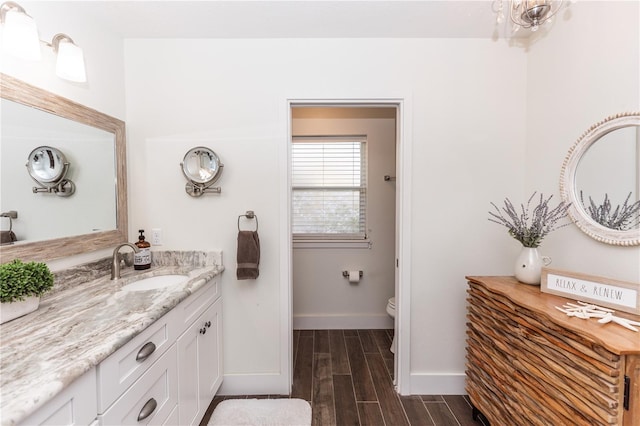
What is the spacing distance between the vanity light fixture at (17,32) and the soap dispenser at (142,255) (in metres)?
1.04

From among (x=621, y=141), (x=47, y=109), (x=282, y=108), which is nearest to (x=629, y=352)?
(x=621, y=141)

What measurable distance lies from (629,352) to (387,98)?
5.48ft

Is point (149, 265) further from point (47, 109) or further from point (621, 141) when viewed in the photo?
point (621, 141)

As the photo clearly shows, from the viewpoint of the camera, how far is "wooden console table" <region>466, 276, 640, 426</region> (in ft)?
2.92

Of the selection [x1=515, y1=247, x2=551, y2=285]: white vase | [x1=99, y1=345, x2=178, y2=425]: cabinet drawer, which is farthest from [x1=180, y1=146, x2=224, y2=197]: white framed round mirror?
[x1=515, y1=247, x2=551, y2=285]: white vase

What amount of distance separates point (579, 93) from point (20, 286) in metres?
2.79

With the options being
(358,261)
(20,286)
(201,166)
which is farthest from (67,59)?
(358,261)

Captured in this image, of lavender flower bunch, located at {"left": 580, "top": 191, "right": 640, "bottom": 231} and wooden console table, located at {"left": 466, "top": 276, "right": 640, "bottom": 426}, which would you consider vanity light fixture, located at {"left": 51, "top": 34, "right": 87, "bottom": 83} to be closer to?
wooden console table, located at {"left": 466, "top": 276, "right": 640, "bottom": 426}

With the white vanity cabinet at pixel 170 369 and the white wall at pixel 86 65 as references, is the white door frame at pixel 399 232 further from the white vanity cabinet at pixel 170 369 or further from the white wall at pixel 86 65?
the white wall at pixel 86 65

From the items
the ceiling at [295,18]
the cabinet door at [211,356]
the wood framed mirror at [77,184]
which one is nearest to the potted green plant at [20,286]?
the wood framed mirror at [77,184]

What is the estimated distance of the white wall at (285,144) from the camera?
1848 millimetres

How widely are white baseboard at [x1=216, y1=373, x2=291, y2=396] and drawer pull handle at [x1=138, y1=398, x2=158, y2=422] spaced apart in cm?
87

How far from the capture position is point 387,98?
6.05ft

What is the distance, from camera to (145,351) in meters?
1.06
